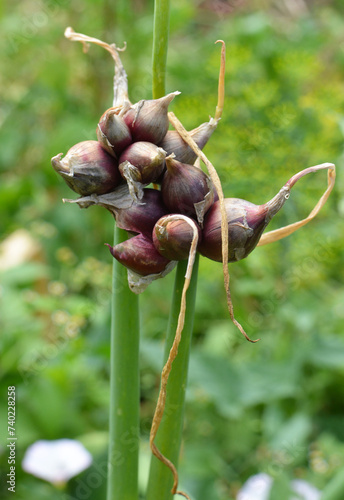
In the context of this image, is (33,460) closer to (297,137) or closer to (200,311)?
(200,311)

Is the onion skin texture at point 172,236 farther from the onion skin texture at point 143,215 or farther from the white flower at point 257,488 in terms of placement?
the white flower at point 257,488

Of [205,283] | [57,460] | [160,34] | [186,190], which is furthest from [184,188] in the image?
[205,283]

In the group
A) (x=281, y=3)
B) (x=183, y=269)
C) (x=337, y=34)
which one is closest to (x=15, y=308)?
(x=183, y=269)

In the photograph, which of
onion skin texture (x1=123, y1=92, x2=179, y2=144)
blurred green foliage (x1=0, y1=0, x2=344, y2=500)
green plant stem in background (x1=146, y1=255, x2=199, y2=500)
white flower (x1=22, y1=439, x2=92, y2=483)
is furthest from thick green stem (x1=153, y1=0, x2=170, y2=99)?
white flower (x1=22, y1=439, x2=92, y2=483)

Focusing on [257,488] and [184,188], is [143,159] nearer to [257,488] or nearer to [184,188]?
[184,188]

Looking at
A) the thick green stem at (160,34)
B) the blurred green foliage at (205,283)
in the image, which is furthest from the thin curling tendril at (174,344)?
the blurred green foliage at (205,283)

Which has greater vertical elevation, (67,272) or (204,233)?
(204,233)
